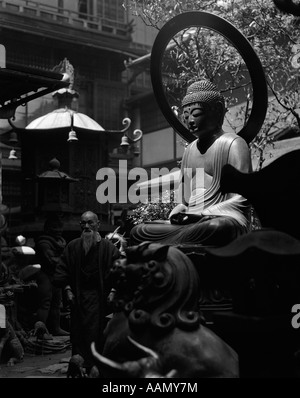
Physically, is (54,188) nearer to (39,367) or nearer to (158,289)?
(39,367)

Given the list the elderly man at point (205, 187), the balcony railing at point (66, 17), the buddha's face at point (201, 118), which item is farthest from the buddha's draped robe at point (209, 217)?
the balcony railing at point (66, 17)

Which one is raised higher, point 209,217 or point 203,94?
point 203,94

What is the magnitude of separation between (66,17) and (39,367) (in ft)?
47.6

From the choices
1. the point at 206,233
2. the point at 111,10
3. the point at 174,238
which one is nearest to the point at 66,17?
the point at 111,10

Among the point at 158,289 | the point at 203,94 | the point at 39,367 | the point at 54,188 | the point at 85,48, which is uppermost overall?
the point at 85,48

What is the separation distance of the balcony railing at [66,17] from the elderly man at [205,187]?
13635 millimetres

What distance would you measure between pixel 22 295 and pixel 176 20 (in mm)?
5978

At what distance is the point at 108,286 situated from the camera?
6.92m

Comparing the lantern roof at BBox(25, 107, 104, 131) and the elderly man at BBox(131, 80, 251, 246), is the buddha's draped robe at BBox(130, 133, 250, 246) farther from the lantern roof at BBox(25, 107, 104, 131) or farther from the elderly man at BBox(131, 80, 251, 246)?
the lantern roof at BBox(25, 107, 104, 131)

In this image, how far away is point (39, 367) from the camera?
24.1 ft

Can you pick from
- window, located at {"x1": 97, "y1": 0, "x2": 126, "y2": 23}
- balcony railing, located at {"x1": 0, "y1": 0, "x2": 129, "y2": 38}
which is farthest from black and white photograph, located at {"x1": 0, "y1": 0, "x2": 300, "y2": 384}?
window, located at {"x1": 97, "y1": 0, "x2": 126, "y2": 23}

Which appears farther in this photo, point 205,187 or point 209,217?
point 205,187

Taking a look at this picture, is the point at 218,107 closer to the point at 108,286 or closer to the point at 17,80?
the point at 108,286

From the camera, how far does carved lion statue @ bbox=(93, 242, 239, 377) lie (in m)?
3.37
